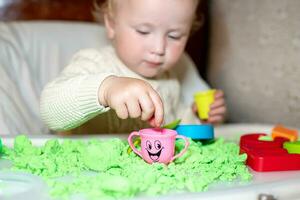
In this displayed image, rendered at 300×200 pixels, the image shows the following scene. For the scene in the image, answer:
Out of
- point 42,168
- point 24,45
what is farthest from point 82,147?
point 24,45

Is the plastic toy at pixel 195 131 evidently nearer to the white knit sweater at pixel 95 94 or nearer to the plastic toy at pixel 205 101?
the white knit sweater at pixel 95 94

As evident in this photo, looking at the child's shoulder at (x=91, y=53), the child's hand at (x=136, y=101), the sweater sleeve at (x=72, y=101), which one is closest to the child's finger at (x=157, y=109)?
the child's hand at (x=136, y=101)

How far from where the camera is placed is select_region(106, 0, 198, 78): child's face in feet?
2.82

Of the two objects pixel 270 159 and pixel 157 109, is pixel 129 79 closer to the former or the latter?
pixel 157 109

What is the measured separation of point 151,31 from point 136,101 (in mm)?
258

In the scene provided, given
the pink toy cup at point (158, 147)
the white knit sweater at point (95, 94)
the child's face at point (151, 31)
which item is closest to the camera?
the pink toy cup at point (158, 147)

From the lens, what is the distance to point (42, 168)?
61 cm

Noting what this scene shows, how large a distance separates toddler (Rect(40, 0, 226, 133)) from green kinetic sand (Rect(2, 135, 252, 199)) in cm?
6

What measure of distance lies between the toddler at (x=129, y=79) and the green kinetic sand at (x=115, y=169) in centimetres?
6

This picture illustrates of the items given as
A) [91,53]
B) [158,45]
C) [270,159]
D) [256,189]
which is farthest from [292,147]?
[91,53]

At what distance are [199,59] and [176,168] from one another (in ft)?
2.52

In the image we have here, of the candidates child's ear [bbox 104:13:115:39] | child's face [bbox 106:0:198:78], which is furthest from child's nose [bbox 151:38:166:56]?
child's ear [bbox 104:13:115:39]

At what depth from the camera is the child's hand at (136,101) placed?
64 cm

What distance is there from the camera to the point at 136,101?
25.4 inches
